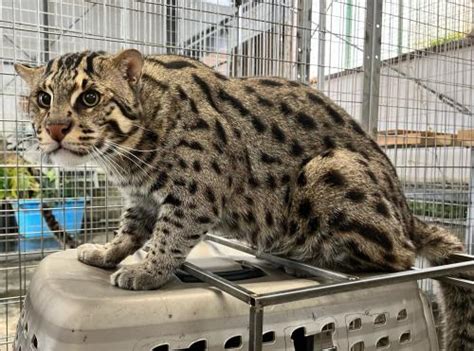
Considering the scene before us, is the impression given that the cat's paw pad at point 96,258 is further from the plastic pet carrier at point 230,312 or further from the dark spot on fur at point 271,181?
the dark spot on fur at point 271,181

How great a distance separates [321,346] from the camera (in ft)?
3.96

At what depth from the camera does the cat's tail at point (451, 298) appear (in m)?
1.38

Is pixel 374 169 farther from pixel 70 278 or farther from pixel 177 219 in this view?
pixel 70 278

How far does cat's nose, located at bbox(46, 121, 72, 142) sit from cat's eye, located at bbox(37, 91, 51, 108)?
4.0 inches

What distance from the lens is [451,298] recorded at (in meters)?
1.42

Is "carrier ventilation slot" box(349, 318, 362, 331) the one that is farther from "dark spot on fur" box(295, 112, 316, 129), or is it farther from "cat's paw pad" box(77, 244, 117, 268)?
"cat's paw pad" box(77, 244, 117, 268)

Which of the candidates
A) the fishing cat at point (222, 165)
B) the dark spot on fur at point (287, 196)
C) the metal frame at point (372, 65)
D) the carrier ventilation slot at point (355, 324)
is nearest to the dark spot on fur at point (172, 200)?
the fishing cat at point (222, 165)

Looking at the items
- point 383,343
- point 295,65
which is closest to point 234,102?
point 383,343

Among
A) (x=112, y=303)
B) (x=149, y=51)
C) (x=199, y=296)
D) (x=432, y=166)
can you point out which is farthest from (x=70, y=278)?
(x=432, y=166)

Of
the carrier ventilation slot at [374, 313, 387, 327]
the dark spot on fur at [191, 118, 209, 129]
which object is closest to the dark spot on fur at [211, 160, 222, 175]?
the dark spot on fur at [191, 118, 209, 129]

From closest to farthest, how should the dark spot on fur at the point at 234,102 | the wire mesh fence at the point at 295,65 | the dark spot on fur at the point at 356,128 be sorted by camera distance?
1. the dark spot on fur at the point at 234,102
2. the dark spot on fur at the point at 356,128
3. the wire mesh fence at the point at 295,65

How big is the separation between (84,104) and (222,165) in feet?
1.31

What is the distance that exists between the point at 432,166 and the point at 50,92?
2736 mm

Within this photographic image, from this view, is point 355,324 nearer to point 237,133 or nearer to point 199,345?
point 199,345
